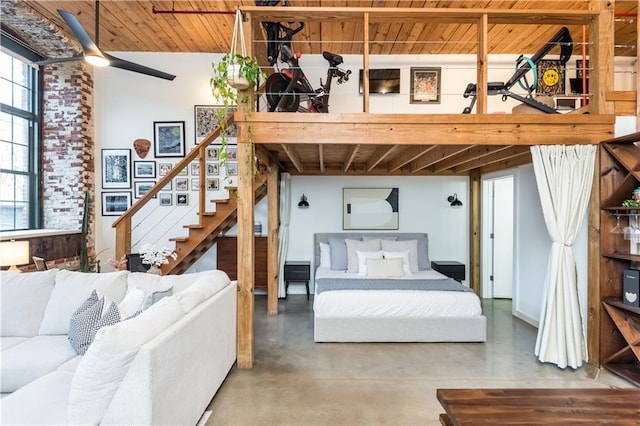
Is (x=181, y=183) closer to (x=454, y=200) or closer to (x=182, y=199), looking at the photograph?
(x=182, y=199)

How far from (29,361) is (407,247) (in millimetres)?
4556

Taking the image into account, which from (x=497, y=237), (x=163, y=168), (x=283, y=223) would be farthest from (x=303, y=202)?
(x=497, y=237)

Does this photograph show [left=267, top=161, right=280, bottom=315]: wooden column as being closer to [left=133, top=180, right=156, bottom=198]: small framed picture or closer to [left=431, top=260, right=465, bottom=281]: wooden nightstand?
[left=133, top=180, right=156, bottom=198]: small framed picture

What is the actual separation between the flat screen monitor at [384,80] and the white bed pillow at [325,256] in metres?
2.60

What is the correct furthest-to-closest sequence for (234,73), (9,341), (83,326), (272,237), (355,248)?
(355,248) → (272,237) → (234,73) → (9,341) → (83,326)

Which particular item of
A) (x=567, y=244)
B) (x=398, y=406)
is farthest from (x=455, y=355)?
(x=567, y=244)

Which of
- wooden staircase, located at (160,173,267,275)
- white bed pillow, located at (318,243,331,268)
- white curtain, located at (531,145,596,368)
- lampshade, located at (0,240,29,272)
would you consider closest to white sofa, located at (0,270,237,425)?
lampshade, located at (0,240,29,272)

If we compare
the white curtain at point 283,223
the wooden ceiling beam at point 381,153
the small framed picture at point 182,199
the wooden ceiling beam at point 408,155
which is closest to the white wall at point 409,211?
the white curtain at point 283,223

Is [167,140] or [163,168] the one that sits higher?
[167,140]

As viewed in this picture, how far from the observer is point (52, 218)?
17.1ft

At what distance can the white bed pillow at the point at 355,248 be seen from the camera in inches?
208

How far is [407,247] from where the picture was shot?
17.8 feet

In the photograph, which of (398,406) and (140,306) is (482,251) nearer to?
(398,406)

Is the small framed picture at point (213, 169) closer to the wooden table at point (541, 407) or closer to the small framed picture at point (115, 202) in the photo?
the small framed picture at point (115, 202)
